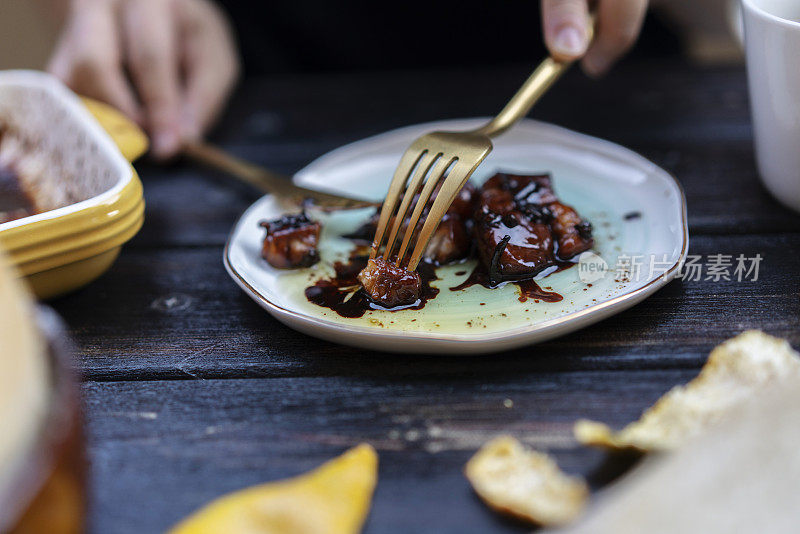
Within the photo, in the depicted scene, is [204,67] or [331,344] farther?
[204,67]

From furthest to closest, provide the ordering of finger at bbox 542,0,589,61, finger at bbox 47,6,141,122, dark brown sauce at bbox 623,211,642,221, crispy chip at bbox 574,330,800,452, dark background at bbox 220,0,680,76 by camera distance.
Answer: dark background at bbox 220,0,680,76 → finger at bbox 47,6,141,122 → finger at bbox 542,0,589,61 → dark brown sauce at bbox 623,211,642,221 → crispy chip at bbox 574,330,800,452

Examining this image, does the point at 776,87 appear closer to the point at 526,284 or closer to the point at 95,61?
the point at 526,284

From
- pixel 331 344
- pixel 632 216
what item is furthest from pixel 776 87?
pixel 331 344

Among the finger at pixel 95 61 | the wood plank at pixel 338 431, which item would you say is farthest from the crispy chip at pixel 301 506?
the finger at pixel 95 61

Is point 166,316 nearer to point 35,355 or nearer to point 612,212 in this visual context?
point 35,355

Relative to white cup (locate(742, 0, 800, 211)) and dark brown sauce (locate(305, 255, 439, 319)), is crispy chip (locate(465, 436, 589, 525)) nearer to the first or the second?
dark brown sauce (locate(305, 255, 439, 319))

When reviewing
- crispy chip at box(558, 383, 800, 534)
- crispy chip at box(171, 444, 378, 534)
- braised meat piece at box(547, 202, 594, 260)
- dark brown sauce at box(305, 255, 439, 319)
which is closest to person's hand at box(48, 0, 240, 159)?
dark brown sauce at box(305, 255, 439, 319)

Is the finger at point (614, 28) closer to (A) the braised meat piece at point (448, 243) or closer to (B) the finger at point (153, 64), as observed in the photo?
(A) the braised meat piece at point (448, 243)
